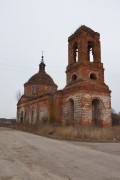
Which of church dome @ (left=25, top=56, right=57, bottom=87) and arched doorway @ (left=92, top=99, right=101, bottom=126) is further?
church dome @ (left=25, top=56, right=57, bottom=87)

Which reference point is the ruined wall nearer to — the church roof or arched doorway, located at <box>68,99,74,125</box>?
arched doorway, located at <box>68,99,74,125</box>

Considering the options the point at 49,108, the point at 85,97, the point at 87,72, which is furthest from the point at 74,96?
the point at 49,108

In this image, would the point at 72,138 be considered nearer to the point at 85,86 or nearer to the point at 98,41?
the point at 85,86

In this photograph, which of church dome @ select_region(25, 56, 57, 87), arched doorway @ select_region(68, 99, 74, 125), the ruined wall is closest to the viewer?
the ruined wall

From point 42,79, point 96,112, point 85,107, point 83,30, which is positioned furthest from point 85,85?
point 42,79

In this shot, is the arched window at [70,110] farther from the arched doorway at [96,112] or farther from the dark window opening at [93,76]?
the dark window opening at [93,76]

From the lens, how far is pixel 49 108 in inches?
1117

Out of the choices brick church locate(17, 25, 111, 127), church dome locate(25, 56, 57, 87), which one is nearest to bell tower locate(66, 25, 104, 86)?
brick church locate(17, 25, 111, 127)

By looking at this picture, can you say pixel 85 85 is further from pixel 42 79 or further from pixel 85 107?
pixel 42 79

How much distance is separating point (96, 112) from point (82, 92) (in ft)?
11.6

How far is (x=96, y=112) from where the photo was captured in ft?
85.4

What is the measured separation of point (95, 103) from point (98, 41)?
23.7 feet

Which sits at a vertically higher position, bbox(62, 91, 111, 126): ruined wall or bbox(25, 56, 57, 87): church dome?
bbox(25, 56, 57, 87): church dome

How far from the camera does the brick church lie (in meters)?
23.9
